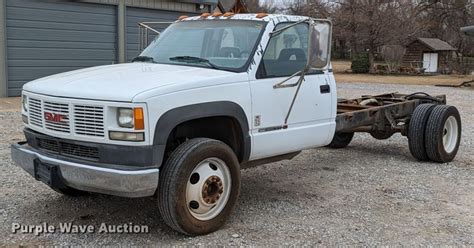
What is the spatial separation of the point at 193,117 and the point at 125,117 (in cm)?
62

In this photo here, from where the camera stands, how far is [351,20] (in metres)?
38.4

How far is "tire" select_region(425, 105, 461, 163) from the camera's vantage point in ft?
25.8

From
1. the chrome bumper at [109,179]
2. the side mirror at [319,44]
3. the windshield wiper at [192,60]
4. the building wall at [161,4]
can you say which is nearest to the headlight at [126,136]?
the chrome bumper at [109,179]

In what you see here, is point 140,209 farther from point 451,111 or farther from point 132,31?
point 132,31

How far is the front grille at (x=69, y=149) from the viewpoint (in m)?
4.41

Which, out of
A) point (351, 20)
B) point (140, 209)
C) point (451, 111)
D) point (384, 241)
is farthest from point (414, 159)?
point (351, 20)

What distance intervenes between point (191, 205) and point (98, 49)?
1319cm

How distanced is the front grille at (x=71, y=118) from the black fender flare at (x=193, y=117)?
18.0 inches

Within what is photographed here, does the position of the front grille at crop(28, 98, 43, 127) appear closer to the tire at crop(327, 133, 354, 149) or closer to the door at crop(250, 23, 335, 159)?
the door at crop(250, 23, 335, 159)

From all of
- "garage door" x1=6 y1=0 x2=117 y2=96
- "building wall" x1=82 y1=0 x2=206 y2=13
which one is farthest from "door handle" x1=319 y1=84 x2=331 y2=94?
"building wall" x1=82 y1=0 x2=206 y2=13

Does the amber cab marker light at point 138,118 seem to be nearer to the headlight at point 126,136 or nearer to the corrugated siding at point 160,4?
the headlight at point 126,136

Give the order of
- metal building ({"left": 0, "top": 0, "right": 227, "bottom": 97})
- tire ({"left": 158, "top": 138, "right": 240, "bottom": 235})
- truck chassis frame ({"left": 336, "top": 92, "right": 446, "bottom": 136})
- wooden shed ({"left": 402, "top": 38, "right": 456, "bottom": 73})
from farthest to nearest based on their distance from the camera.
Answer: wooden shed ({"left": 402, "top": 38, "right": 456, "bottom": 73}), metal building ({"left": 0, "top": 0, "right": 227, "bottom": 97}), truck chassis frame ({"left": 336, "top": 92, "right": 446, "bottom": 136}), tire ({"left": 158, "top": 138, "right": 240, "bottom": 235})

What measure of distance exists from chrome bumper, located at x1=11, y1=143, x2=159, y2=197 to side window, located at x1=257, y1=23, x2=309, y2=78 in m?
1.64

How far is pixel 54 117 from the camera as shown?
4.59m
